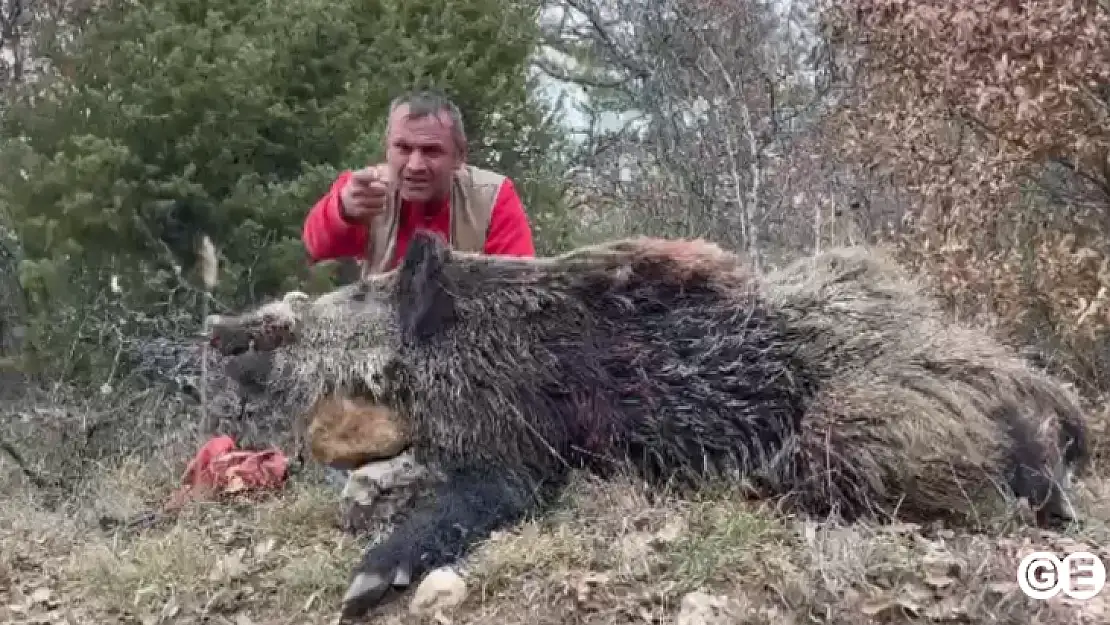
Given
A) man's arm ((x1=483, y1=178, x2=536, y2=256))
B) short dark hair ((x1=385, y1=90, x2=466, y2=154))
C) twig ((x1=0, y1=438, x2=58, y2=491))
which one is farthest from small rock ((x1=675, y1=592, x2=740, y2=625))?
twig ((x1=0, y1=438, x2=58, y2=491))

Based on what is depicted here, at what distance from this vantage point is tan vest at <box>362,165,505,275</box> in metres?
4.30

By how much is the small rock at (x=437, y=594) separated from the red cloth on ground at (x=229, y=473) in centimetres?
142

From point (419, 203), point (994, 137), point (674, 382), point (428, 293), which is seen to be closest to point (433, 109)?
point (419, 203)

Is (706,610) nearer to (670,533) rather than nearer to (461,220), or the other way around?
(670,533)

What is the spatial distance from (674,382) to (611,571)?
2.36 feet

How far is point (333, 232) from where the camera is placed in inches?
169

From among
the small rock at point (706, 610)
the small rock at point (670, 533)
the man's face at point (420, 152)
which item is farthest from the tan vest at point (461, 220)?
the small rock at point (706, 610)

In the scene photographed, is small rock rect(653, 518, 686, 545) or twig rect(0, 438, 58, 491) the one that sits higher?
small rock rect(653, 518, 686, 545)

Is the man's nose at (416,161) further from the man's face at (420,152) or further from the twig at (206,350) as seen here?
the twig at (206,350)

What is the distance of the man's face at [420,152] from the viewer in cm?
412

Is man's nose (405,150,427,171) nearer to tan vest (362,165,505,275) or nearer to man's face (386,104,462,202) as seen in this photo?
man's face (386,104,462,202)

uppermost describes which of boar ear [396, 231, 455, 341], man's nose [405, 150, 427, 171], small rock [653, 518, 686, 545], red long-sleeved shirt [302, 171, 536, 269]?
man's nose [405, 150, 427, 171]

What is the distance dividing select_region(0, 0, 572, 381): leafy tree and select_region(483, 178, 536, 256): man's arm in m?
2.10

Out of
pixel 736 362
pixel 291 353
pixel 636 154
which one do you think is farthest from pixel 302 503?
pixel 636 154
